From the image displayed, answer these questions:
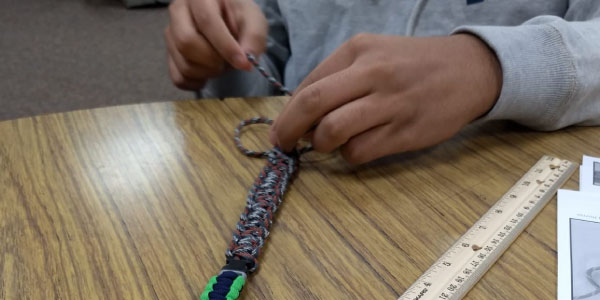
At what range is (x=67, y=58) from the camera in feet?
6.74

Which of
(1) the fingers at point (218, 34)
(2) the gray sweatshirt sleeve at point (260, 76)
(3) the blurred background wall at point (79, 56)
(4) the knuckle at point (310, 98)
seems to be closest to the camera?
(4) the knuckle at point (310, 98)

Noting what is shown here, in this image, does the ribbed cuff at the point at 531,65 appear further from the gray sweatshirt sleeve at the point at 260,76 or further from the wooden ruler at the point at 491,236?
the gray sweatshirt sleeve at the point at 260,76

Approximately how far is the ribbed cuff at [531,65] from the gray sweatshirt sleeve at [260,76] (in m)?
0.36

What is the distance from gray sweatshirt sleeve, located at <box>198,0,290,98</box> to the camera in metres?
0.80

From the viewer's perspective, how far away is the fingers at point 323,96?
18.9 inches

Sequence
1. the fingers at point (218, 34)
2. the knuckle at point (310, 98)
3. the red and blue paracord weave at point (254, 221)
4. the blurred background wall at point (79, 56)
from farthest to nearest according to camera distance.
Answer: the blurred background wall at point (79, 56) < the fingers at point (218, 34) < the knuckle at point (310, 98) < the red and blue paracord weave at point (254, 221)

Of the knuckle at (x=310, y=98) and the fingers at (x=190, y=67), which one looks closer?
the knuckle at (x=310, y=98)

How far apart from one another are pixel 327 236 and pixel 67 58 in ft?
6.38

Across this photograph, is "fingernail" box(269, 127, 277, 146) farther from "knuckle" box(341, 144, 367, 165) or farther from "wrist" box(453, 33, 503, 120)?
"wrist" box(453, 33, 503, 120)

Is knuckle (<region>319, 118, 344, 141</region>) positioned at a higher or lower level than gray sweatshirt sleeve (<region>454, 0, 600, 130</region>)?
lower

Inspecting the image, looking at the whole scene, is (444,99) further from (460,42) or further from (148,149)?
(148,149)

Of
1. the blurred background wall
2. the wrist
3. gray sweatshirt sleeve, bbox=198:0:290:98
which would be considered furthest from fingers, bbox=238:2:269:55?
the blurred background wall

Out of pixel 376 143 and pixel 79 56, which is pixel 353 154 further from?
pixel 79 56

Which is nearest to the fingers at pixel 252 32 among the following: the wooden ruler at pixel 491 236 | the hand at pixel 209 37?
the hand at pixel 209 37
